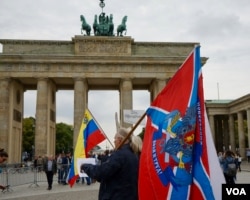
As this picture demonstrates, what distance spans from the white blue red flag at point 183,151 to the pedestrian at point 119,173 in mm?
464

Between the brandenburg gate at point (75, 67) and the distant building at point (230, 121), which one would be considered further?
the distant building at point (230, 121)

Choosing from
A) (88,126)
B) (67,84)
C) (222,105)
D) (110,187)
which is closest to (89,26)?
(67,84)

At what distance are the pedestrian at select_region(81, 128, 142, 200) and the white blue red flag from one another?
18.3 inches

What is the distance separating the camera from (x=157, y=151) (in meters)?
4.02

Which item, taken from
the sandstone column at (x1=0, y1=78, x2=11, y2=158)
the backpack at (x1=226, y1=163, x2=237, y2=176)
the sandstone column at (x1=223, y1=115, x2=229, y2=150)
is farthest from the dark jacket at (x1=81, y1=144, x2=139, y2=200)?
the sandstone column at (x1=223, y1=115, x2=229, y2=150)

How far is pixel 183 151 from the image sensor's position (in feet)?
12.6

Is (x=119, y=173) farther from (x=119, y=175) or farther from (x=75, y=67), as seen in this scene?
(x=75, y=67)

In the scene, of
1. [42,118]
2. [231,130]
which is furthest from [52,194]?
[231,130]

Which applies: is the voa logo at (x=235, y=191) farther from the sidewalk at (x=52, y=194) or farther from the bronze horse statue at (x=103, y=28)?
the bronze horse statue at (x=103, y=28)

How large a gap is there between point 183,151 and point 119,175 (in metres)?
1.05

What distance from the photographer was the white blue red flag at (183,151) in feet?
12.5

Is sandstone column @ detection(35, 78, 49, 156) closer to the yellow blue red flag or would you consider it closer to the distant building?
the distant building

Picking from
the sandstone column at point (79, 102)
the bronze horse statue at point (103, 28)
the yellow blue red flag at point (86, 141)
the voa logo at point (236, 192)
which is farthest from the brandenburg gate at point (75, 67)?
the voa logo at point (236, 192)

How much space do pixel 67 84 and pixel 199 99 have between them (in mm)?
46862
